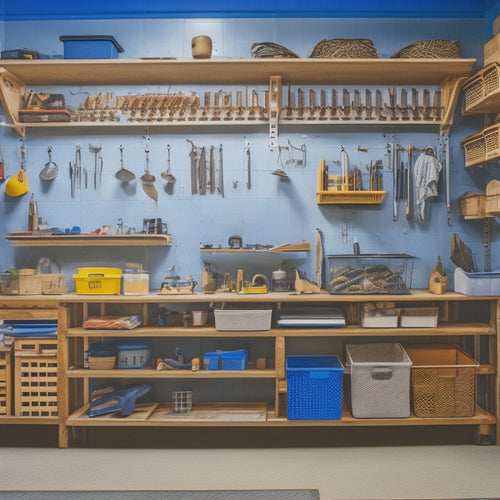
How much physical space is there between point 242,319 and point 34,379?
5.23 ft

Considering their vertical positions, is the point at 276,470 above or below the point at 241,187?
below

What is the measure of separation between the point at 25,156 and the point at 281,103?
7.19 feet

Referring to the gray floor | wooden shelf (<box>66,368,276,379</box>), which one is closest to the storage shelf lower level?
the gray floor

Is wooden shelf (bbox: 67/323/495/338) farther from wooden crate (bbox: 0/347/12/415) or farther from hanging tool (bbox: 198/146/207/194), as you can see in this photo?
hanging tool (bbox: 198/146/207/194)

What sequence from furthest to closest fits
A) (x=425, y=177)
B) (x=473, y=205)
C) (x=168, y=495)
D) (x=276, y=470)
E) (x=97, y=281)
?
(x=425, y=177), (x=473, y=205), (x=97, y=281), (x=276, y=470), (x=168, y=495)

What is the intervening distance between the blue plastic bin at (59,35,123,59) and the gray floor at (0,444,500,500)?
298 centimetres

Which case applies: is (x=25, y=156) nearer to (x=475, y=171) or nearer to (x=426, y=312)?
(x=426, y=312)

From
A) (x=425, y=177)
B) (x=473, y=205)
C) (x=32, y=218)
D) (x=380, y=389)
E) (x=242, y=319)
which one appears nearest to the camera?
(x=380, y=389)

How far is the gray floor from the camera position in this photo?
3.19m

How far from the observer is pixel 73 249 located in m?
4.54

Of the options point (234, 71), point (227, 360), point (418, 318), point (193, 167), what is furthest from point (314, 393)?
point (234, 71)

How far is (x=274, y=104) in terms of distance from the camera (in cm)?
430

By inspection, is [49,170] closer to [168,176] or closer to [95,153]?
[95,153]

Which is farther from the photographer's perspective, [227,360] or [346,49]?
[346,49]
